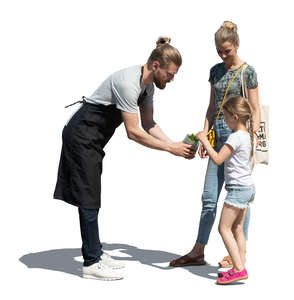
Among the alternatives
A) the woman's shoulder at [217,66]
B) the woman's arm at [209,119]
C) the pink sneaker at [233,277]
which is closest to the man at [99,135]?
the woman's arm at [209,119]

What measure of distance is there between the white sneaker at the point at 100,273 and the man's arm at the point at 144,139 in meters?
1.22

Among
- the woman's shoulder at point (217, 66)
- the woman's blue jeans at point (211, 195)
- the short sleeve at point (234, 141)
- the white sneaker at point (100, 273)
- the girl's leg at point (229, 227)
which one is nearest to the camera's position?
the short sleeve at point (234, 141)

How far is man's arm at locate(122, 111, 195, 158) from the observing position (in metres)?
5.85

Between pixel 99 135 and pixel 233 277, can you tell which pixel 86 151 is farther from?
pixel 233 277

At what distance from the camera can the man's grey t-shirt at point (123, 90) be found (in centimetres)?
582

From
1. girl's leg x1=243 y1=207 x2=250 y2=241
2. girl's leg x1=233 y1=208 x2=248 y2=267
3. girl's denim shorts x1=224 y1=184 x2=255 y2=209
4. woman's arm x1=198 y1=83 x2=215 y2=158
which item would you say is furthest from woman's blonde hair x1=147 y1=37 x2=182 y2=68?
girl's leg x1=243 y1=207 x2=250 y2=241

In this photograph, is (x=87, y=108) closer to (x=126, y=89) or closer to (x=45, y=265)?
(x=126, y=89)

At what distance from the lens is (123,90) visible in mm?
5832

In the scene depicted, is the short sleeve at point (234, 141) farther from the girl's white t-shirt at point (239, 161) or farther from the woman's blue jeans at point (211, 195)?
the woman's blue jeans at point (211, 195)

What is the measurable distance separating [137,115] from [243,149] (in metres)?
0.99

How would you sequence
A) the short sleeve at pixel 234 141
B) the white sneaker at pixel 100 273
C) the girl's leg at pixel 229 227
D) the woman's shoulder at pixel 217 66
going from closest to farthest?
1. the short sleeve at pixel 234 141
2. the girl's leg at pixel 229 227
3. the white sneaker at pixel 100 273
4. the woman's shoulder at pixel 217 66

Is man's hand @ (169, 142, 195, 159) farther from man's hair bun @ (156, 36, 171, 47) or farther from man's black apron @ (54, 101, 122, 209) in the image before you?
man's hair bun @ (156, 36, 171, 47)

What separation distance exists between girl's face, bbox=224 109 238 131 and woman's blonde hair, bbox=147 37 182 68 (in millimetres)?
629

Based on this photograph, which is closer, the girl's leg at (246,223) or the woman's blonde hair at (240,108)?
the woman's blonde hair at (240,108)
